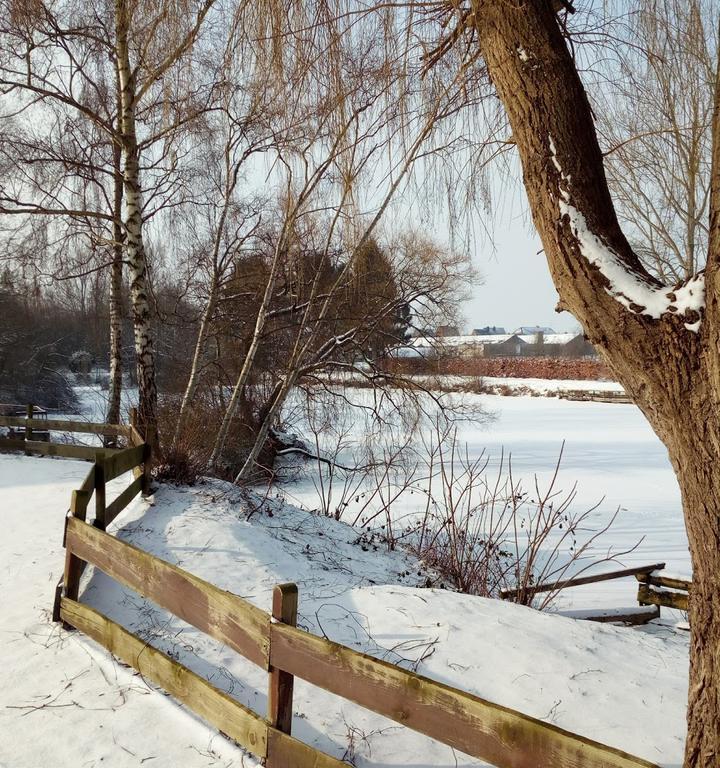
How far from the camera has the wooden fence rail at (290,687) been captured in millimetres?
Answer: 2115

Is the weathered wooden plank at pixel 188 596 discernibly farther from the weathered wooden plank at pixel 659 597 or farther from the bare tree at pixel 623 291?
the weathered wooden plank at pixel 659 597

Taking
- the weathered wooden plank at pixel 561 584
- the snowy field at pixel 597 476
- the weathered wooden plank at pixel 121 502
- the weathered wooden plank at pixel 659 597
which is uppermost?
the weathered wooden plank at pixel 121 502

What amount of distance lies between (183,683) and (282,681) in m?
0.87

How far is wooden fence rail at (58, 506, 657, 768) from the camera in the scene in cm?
212

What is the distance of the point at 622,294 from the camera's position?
2.14 meters

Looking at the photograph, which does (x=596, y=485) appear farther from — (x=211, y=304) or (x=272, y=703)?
(x=272, y=703)

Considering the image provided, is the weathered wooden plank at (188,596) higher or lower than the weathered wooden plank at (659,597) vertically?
higher

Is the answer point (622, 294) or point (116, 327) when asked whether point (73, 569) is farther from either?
point (116, 327)

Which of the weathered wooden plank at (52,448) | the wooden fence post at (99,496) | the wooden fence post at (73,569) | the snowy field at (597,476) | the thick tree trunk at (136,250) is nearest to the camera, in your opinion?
the wooden fence post at (73,569)

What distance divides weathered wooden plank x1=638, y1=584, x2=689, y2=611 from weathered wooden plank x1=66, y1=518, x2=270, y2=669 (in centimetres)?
639

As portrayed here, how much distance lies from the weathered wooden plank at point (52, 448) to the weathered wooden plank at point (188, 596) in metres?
7.32

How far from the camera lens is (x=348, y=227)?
4.79 meters

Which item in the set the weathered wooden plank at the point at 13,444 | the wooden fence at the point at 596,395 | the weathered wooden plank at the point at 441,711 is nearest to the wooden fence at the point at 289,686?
the weathered wooden plank at the point at 441,711

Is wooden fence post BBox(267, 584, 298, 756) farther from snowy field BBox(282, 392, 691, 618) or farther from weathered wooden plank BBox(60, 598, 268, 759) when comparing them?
snowy field BBox(282, 392, 691, 618)
